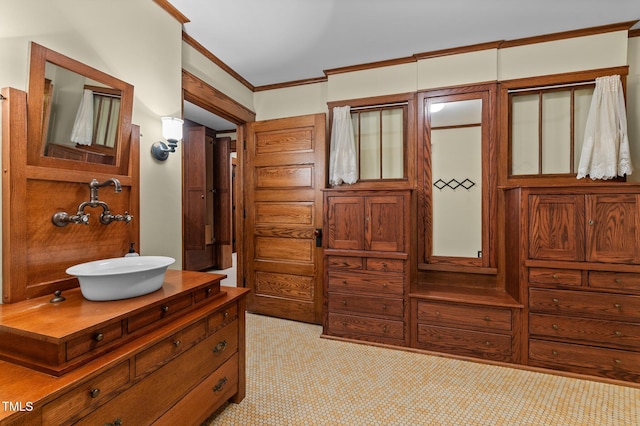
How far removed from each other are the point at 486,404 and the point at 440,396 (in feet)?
0.88

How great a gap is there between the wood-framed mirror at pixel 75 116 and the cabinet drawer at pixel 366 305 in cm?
200

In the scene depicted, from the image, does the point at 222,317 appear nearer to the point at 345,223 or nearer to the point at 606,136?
→ the point at 345,223

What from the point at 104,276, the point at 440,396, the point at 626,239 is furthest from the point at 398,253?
the point at 104,276

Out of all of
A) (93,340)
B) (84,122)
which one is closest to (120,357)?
(93,340)

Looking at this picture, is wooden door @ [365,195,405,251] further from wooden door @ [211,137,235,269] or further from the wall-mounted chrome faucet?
wooden door @ [211,137,235,269]

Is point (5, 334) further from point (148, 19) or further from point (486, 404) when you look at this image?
point (486, 404)

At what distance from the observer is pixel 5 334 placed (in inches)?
42.1

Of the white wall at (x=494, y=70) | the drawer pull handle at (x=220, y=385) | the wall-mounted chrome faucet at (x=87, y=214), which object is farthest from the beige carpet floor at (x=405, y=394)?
the white wall at (x=494, y=70)

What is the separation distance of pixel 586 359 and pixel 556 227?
3.14 ft

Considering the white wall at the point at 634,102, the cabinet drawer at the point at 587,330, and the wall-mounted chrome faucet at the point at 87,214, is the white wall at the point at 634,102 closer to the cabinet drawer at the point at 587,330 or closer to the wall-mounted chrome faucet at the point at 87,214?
the cabinet drawer at the point at 587,330

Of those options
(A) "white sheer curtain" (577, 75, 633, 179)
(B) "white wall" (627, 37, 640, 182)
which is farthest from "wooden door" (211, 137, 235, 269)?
(B) "white wall" (627, 37, 640, 182)

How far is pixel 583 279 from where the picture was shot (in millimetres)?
2254

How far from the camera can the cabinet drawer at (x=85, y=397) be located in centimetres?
92

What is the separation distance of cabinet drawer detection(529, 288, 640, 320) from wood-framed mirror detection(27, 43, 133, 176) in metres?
2.99
